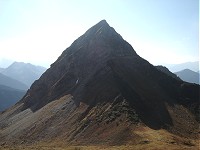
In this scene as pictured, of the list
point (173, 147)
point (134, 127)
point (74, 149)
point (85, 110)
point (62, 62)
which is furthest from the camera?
point (62, 62)

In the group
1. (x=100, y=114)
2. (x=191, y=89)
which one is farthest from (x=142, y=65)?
(x=100, y=114)

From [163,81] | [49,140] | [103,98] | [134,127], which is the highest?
[163,81]

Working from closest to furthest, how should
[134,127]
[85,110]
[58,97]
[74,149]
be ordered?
1. [74,149]
2. [134,127]
3. [85,110]
4. [58,97]

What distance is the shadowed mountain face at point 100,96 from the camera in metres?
76.6

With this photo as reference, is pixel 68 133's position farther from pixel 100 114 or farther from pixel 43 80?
pixel 43 80

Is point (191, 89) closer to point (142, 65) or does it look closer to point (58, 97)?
point (142, 65)

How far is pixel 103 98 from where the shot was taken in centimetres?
8769

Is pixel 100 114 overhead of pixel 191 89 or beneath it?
beneath

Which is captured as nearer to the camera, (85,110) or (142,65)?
(85,110)

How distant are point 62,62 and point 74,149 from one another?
231 feet

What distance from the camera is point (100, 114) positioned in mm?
80375

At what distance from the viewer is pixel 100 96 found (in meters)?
89.3

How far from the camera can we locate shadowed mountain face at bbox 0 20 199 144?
3014 inches

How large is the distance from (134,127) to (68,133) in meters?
17.3
